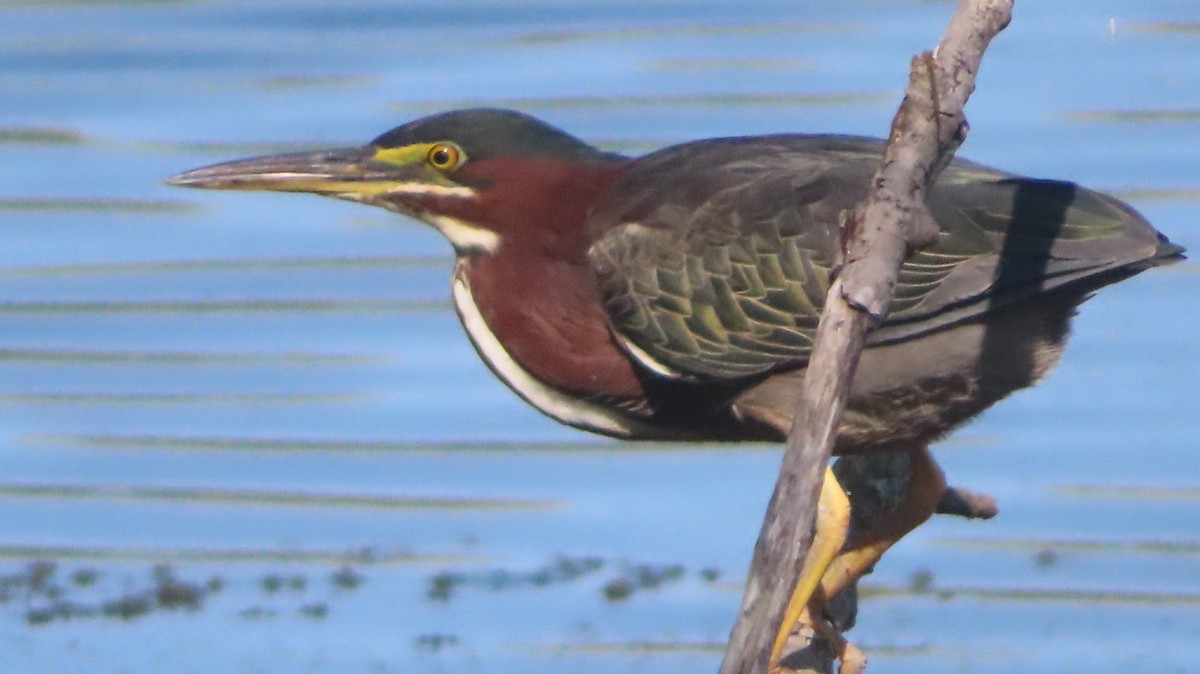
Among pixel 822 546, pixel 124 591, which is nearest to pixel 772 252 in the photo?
pixel 822 546

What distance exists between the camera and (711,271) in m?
5.05

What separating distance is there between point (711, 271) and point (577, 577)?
213 centimetres

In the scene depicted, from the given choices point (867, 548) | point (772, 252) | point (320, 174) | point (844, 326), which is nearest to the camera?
point (844, 326)

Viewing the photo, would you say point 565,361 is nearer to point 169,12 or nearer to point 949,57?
point 949,57

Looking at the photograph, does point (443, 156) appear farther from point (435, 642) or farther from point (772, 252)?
point (435, 642)

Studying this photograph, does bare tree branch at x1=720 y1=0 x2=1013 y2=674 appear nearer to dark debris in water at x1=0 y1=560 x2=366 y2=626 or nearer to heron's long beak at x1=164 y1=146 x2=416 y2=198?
heron's long beak at x1=164 y1=146 x2=416 y2=198

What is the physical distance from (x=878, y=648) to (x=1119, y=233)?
7.49 feet

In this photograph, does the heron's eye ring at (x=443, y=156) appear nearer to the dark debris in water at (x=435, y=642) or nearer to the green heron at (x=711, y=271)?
the green heron at (x=711, y=271)

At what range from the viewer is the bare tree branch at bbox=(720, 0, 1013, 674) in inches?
140

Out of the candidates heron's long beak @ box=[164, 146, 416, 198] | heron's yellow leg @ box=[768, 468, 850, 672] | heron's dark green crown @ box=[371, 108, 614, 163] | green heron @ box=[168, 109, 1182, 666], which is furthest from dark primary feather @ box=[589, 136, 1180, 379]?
heron's long beak @ box=[164, 146, 416, 198]

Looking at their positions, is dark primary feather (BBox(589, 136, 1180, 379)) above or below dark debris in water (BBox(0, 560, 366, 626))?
above

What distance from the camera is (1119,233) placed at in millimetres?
4887

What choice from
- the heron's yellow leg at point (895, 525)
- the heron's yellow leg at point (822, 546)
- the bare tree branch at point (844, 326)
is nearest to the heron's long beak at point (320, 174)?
the heron's yellow leg at point (822, 546)

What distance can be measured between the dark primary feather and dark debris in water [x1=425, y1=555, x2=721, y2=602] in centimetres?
202
